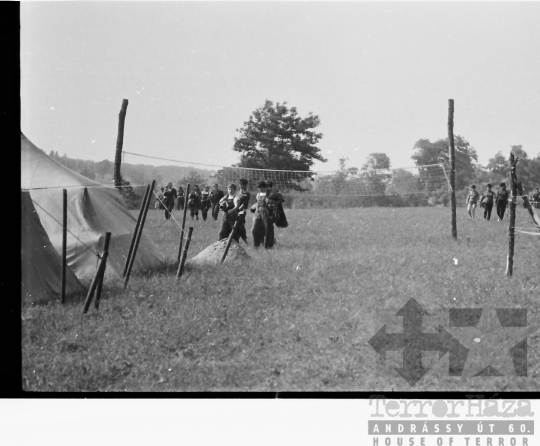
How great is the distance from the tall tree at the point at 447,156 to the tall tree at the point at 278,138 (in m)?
1.67

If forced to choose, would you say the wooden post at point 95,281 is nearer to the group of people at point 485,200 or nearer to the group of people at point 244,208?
the group of people at point 244,208

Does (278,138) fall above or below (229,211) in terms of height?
above

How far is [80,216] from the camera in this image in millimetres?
7141

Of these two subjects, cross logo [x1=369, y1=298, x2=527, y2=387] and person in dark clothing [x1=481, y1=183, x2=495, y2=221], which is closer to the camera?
cross logo [x1=369, y1=298, x2=527, y2=387]

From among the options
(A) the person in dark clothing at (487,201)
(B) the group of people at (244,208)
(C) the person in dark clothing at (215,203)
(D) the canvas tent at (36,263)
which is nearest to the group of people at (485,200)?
(A) the person in dark clothing at (487,201)

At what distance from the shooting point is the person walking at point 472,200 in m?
9.64

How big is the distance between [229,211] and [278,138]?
6.66 feet

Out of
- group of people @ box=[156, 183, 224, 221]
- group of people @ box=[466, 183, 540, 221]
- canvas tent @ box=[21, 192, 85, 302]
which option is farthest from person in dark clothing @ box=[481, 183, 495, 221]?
canvas tent @ box=[21, 192, 85, 302]

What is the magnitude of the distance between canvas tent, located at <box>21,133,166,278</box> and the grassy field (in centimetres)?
53

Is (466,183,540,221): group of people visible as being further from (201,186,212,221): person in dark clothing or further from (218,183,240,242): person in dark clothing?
(201,186,212,221): person in dark clothing

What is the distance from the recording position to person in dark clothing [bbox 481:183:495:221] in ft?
30.7

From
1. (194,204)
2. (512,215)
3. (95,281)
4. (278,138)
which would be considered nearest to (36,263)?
(95,281)

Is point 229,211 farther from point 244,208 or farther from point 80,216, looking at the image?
point 80,216

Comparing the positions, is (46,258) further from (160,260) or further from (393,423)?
(393,423)
